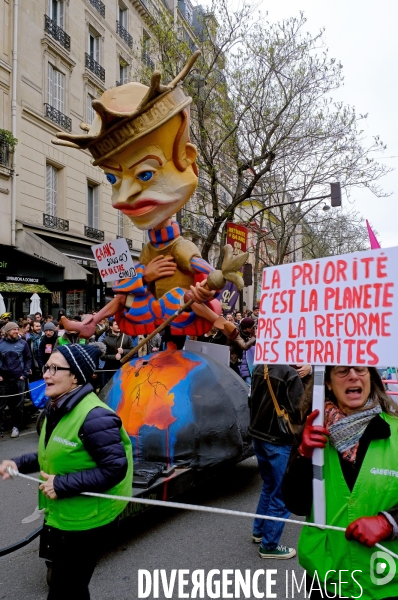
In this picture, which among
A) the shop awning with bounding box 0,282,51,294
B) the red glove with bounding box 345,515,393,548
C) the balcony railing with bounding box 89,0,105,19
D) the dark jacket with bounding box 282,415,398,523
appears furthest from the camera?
the balcony railing with bounding box 89,0,105,19

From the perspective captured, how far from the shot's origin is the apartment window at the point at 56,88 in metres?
17.7

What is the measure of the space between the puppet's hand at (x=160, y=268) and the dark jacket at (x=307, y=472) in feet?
9.76

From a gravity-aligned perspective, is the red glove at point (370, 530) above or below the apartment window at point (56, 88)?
below

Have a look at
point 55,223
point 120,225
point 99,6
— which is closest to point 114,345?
point 55,223

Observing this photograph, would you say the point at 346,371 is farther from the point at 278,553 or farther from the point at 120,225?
the point at 120,225

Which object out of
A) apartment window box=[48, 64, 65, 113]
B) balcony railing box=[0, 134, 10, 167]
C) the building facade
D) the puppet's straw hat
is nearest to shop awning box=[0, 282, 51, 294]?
the building facade

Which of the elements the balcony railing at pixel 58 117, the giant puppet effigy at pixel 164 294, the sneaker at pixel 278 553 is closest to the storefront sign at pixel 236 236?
the balcony railing at pixel 58 117

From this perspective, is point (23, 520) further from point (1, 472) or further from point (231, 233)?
point (231, 233)

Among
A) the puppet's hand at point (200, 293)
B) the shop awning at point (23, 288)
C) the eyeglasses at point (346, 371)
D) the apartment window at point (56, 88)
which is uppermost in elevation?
the apartment window at point (56, 88)

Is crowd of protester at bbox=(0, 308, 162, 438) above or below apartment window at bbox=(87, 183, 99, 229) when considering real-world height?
below

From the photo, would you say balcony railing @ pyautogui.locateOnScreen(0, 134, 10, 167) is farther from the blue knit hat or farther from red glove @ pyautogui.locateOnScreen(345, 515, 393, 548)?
red glove @ pyautogui.locateOnScreen(345, 515, 393, 548)

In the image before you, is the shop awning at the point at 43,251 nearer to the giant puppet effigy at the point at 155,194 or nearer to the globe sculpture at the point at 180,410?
the giant puppet effigy at the point at 155,194

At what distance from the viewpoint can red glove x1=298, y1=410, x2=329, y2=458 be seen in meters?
2.09

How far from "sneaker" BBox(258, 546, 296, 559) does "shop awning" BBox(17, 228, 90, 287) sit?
13.2 metres
